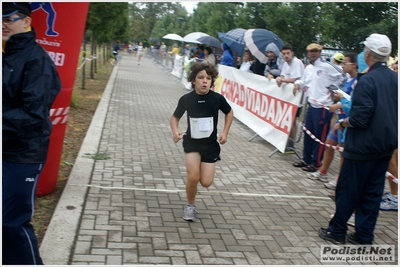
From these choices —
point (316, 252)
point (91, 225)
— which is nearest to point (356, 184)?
point (316, 252)

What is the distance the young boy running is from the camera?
15.0 feet

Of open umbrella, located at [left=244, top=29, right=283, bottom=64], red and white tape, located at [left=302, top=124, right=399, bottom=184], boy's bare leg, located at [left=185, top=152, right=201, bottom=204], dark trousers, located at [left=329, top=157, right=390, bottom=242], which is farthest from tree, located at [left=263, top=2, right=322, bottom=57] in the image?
boy's bare leg, located at [left=185, top=152, right=201, bottom=204]

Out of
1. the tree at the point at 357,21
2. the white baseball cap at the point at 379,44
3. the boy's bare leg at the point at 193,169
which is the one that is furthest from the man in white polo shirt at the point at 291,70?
the tree at the point at 357,21

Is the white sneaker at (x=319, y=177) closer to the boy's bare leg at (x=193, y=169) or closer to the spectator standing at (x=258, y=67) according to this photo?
the boy's bare leg at (x=193, y=169)

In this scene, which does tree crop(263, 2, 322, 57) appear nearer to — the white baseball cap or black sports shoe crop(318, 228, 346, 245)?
the white baseball cap

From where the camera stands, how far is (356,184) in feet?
14.1

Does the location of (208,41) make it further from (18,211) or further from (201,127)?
(18,211)

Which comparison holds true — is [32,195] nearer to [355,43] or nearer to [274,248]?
[274,248]

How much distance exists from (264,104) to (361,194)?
489 cm

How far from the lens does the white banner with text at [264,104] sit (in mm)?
7938

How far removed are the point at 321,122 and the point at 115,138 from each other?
3.73 meters

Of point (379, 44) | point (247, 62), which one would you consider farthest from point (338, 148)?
point (247, 62)

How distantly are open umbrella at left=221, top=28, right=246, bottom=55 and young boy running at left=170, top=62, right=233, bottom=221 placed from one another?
29.2 feet

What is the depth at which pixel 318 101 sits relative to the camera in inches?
277
